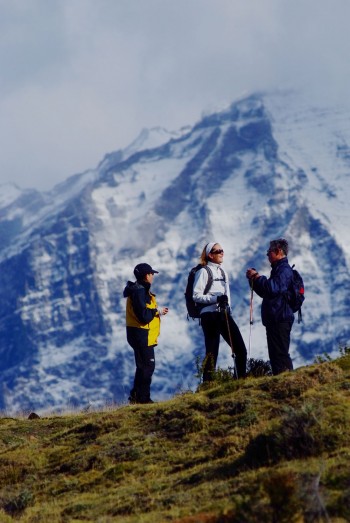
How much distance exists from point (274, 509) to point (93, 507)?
307 cm

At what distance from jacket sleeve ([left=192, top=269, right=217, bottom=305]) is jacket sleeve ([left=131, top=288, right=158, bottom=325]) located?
125 cm

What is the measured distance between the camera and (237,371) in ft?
56.7

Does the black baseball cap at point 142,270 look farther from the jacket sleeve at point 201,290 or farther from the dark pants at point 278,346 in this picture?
the dark pants at point 278,346

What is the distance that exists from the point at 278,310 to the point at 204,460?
4589 millimetres

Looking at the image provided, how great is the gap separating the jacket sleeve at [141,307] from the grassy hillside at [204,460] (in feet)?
8.61

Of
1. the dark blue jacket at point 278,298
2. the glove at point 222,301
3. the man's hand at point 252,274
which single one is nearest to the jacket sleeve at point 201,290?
the glove at point 222,301

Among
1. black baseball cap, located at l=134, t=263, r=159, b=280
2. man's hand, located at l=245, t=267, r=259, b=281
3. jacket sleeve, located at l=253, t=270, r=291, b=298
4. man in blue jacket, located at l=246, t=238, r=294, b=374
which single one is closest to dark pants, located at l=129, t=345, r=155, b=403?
black baseball cap, located at l=134, t=263, r=159, b=280

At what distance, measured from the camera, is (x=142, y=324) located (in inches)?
733

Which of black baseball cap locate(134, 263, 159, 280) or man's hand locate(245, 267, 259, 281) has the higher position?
black baseball cap locate(134, 263, 159, 280)

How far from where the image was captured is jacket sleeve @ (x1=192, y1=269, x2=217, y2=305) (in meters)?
17.5

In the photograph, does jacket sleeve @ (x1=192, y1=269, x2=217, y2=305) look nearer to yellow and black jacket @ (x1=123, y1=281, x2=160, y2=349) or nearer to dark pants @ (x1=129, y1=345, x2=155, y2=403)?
yellow and black jacket @ (x1=123, y1=281, x2=160, y2=349)

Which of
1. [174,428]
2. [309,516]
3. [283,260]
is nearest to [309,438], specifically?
[309,516]

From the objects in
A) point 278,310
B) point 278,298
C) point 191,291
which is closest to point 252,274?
point 278,298

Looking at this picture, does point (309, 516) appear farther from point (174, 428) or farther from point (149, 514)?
point (174, 428)
